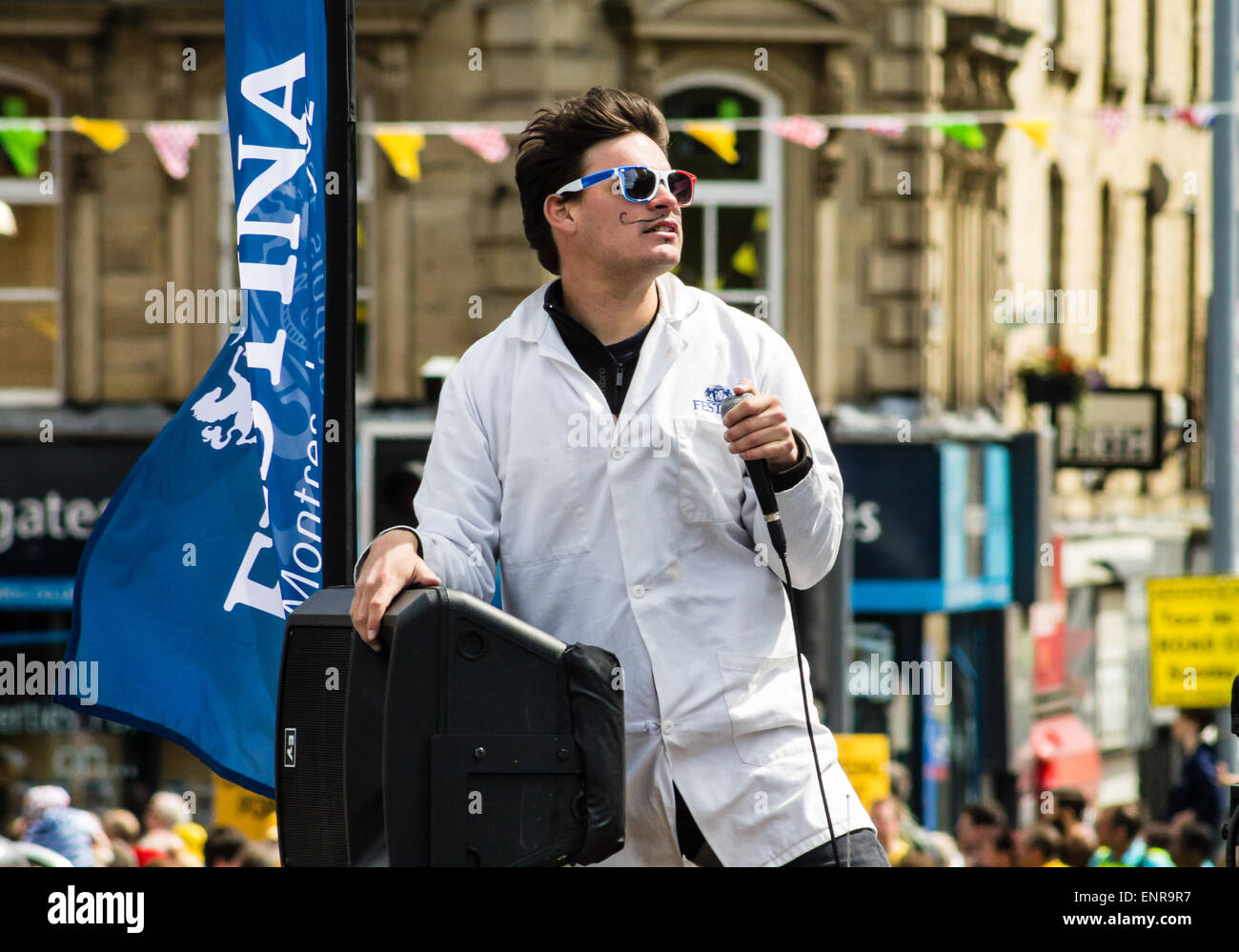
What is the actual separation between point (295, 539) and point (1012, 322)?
40.7 feet

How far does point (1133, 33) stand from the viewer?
1861 cm

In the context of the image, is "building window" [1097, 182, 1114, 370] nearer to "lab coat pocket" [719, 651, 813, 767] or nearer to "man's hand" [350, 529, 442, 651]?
"lab coat pocket" [719, 651, 813, 767]

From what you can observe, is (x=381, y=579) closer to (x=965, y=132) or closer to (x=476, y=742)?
(x=476, y=742)

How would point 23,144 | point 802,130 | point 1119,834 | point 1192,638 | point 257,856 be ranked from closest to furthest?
point 257,856
point 1119,834
point 1192,638
point 802,130
point 23,144

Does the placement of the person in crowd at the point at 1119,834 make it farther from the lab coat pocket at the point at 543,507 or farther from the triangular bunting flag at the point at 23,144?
the triangular bunting flag at the point at 23,144

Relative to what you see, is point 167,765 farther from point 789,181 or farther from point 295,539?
point 295,539

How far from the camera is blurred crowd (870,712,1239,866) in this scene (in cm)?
793

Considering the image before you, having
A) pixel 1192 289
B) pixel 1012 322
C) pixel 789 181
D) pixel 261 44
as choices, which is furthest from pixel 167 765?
pixel 1192 289

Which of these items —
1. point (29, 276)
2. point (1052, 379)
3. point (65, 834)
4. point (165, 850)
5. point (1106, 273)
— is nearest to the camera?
point (65, 834)

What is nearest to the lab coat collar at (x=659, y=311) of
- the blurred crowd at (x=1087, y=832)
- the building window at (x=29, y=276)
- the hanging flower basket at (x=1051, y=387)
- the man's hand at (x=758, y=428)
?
the man's hand at (x=758, y=428)

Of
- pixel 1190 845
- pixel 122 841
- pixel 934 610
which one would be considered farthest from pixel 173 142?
pixel 1190 845

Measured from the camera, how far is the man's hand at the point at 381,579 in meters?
2.63

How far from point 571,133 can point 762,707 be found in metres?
0.99

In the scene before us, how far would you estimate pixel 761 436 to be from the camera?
2.67 meters
